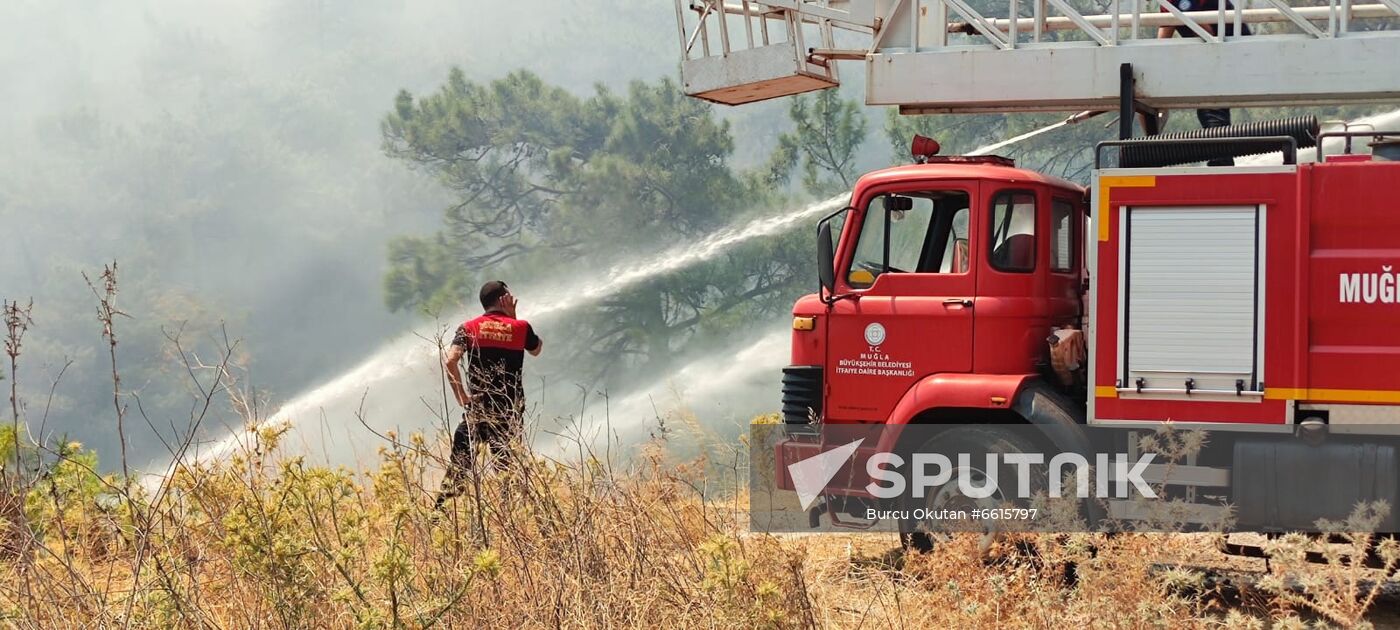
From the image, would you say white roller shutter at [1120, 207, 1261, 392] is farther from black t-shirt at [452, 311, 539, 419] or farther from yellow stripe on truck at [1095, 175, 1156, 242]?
black t-shirt at [452, 311, 539, 419]

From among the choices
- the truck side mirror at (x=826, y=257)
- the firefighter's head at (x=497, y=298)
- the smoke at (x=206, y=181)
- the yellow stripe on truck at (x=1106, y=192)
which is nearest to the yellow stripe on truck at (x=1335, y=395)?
the yellow stripe on truck at (x=1106, y=192)

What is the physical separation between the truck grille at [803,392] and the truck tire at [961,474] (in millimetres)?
613

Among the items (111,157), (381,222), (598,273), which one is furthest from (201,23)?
(598,273)

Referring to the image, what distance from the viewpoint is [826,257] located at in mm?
7211

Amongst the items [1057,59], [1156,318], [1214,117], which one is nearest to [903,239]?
[1057,59]

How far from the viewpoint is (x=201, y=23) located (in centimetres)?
6919

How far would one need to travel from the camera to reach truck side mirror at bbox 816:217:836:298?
716cm

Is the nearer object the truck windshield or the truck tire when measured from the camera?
the truck tire

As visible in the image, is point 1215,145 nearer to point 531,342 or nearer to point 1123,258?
point 1123,258

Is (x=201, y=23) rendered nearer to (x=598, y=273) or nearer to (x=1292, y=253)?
(x=598, y=273)

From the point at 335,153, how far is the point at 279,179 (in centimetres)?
470

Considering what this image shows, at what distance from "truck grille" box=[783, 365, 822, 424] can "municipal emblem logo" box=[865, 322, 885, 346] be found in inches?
12.0

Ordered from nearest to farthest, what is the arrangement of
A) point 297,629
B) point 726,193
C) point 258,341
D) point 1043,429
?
point 297,629 → point 1043,429 → point 726,193 → point 258,341

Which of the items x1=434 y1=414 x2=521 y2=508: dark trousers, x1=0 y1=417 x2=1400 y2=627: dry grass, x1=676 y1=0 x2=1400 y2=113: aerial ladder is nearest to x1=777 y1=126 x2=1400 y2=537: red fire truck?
x1=676 y1=0 x2=1400 y2=113: aerial ladder
